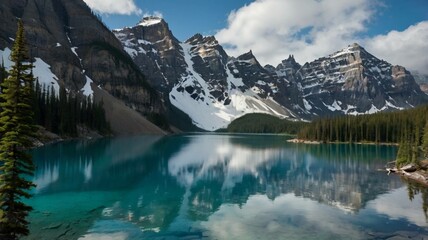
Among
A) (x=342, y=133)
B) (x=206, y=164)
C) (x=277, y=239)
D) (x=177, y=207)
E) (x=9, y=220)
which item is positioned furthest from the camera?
(x=342, y=133)

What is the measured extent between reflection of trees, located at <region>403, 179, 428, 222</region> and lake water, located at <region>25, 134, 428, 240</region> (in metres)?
0.14

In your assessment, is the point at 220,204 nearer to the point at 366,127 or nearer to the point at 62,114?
the point at 62,114

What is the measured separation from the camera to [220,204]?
39.3 meters

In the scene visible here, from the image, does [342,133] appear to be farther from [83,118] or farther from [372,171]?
[83,118]

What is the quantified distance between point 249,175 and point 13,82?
46.6 m

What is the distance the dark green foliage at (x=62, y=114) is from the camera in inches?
5143

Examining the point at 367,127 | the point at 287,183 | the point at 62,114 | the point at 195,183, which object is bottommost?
the point at 195,183

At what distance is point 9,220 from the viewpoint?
21.2 meters

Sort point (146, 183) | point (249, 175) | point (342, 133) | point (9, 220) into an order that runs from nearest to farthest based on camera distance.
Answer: point (9, 220), point (146, 183), point (249, 175), point (342, 133)

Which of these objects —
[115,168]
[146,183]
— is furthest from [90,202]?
[115,168]

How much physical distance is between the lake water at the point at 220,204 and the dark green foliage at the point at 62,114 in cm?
7142

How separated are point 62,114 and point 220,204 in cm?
11227

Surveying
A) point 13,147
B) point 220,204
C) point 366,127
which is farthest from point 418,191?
point 366,127

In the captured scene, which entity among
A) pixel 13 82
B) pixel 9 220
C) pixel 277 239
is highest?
pixel 13 82
